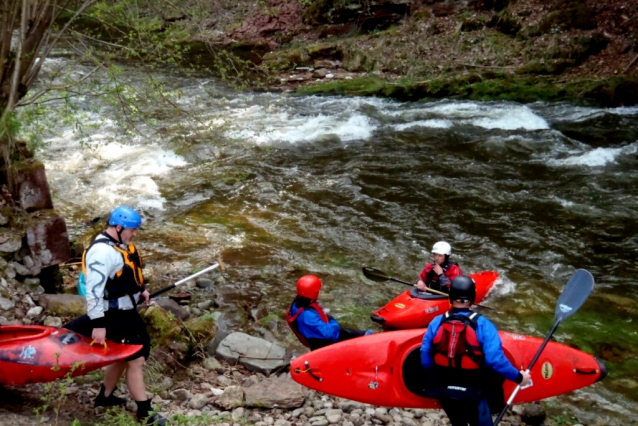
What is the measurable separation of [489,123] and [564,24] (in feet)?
17.8

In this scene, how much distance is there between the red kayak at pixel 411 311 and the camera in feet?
19.0

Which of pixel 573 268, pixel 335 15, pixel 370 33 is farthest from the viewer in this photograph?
pixel 335 15

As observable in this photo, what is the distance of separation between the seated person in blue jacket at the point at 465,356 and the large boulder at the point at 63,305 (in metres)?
3.01

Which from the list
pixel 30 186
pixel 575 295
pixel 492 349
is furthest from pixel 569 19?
pixel 492 349

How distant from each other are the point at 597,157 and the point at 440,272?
564 centimetres

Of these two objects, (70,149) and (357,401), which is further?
(70,149)

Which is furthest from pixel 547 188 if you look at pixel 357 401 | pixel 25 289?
pixel 25 289

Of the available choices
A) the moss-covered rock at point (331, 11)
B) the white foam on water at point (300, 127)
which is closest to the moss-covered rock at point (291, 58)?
the moss-covered rock at point (331, 11)

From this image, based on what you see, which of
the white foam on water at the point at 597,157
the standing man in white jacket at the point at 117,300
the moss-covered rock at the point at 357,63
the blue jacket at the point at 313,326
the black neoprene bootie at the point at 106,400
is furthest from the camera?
the moss-covered rock at the point at 357,63

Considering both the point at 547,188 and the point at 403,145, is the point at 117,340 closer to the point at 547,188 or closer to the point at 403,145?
the point at 547,188

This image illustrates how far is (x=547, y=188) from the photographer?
9.27 metres

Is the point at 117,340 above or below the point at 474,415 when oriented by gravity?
above

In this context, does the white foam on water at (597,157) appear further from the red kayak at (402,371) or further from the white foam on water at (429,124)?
the red kayak at (402,371)

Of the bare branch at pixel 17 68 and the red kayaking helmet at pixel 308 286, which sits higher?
the bare branch at pixel 17 68
